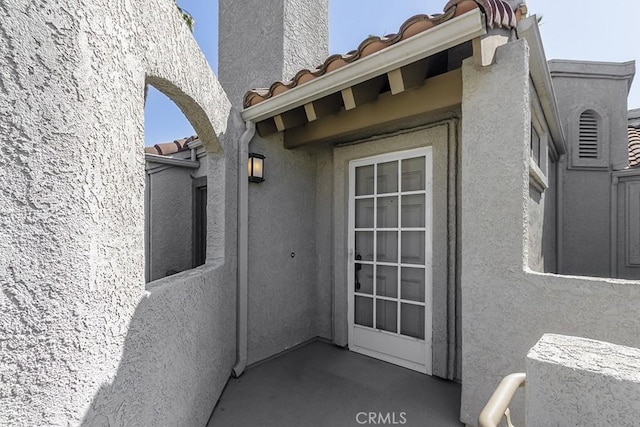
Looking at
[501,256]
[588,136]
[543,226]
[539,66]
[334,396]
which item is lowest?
[334,396]

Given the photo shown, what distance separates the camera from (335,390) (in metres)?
5.64

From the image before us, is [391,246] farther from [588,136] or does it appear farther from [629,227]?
[588,136]

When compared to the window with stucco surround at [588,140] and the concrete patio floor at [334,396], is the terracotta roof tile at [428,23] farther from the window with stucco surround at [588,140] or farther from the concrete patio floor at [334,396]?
the window with stucco surround at [588,140]

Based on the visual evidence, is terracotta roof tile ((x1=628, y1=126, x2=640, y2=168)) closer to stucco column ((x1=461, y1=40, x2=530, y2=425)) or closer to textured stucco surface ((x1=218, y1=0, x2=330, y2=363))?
stucco column ((x1=461, y1=40, x2=530, y2=425))

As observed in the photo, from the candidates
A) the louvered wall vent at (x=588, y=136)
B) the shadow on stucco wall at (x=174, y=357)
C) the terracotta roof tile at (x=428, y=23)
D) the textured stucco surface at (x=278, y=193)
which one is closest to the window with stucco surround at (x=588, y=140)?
the louvered wall vent at (x=588, y=136)

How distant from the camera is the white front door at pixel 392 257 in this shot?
6.41 m

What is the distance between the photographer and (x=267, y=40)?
8.99 meters

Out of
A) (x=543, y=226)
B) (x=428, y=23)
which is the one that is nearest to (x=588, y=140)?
(x=543, y=226)

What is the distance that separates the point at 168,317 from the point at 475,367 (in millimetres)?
4386

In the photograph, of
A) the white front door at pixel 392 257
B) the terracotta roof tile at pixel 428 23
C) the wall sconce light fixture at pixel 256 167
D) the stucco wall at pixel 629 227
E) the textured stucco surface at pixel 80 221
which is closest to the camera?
the textured stucco surface at pixel 80 221

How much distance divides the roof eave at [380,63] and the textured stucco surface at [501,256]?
2.67 ft

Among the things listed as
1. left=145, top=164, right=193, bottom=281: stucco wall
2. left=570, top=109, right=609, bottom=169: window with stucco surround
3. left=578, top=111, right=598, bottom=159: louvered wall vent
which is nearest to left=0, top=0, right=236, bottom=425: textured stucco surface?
left=145, top=164, right=193, bottom=281: stucco wall

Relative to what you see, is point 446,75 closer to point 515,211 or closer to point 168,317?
point 515,211

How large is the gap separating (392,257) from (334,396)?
3135 millimetres
